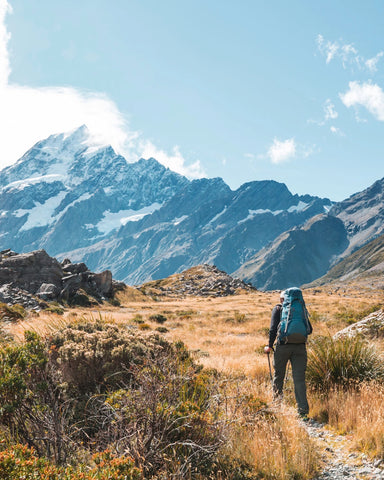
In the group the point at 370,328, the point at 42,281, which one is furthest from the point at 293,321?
the point at 42,281

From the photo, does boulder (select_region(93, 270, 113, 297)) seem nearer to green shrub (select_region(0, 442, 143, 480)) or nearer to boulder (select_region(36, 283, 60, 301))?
boulder (select_region(36, 283, 60, 301))

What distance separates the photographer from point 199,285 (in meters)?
72.1

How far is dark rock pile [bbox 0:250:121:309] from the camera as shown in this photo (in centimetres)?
3356

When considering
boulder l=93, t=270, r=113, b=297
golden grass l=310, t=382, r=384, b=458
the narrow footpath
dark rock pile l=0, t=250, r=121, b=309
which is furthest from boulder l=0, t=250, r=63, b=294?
the narrow footpath

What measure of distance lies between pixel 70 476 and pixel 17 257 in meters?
39.3

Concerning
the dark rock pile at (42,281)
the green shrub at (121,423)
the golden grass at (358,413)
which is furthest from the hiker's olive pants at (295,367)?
the dark rock pile at (42,281)

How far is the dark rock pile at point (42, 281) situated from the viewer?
33562 millimetres

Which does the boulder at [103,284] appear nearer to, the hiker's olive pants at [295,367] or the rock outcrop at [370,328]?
the rock outcrop at [370,328]

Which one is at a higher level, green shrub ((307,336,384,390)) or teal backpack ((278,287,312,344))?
teal backpack ((278,287,312,344))

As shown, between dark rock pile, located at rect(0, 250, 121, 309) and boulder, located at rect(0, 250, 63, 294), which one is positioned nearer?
dark rock pile, located at rect(0, 250, 121, 309)

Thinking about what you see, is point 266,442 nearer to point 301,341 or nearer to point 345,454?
point 345,454

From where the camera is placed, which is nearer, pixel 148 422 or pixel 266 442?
pixel 148 422

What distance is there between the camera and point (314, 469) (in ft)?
15.9

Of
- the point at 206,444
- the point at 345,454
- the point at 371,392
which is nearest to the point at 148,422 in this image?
the point at 206,444
